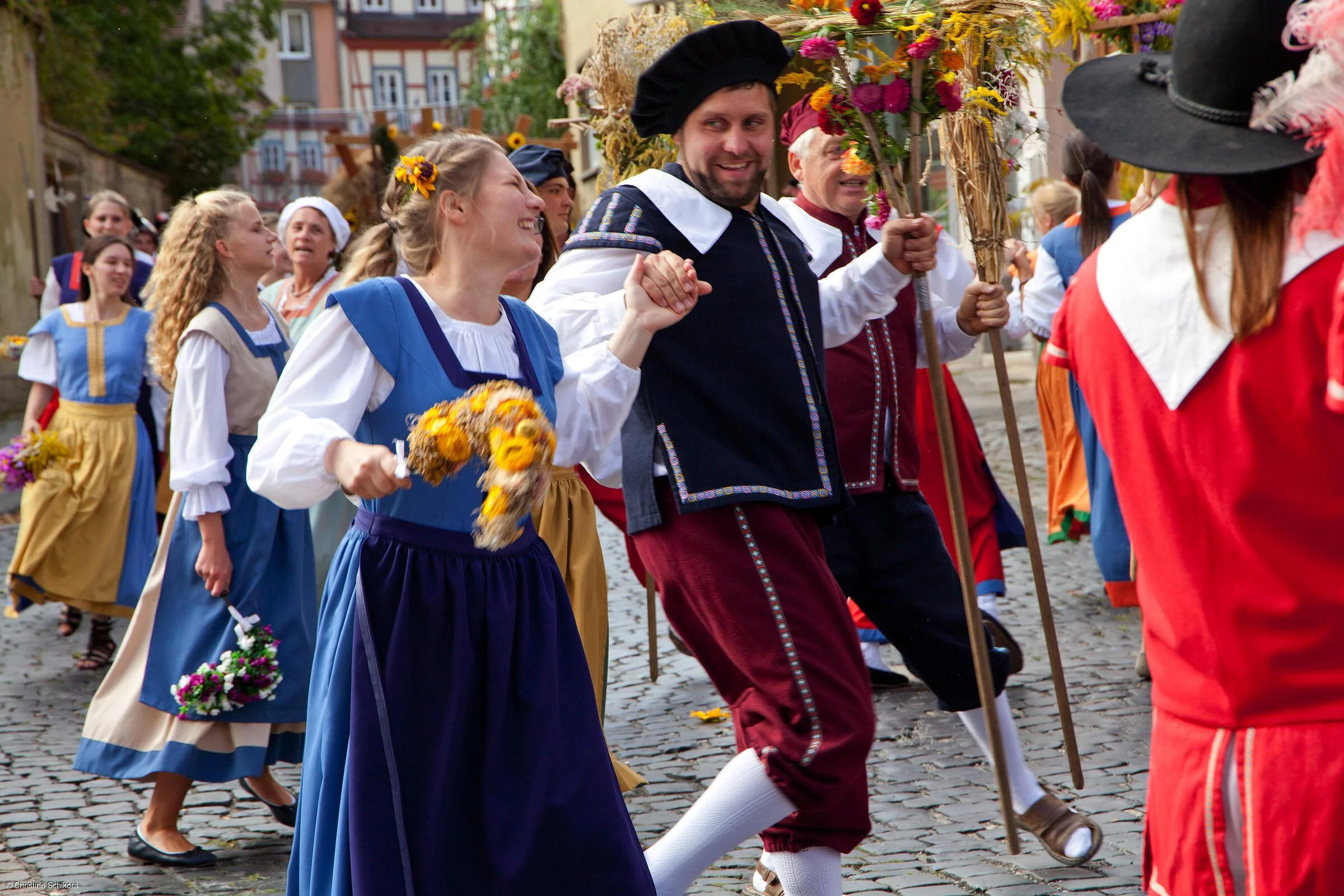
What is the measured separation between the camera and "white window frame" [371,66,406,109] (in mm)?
73312

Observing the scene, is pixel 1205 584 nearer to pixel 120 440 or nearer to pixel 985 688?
pixel 985 688

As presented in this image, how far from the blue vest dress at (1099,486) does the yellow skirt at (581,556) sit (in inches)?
93.9

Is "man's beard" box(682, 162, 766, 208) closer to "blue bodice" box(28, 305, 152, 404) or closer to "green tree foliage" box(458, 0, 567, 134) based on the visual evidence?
"blue bodice" box(28, 305, 152, 404)

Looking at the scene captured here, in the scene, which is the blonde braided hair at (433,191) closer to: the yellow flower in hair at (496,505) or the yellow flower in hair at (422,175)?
the yellow flower in hair at (422,175)

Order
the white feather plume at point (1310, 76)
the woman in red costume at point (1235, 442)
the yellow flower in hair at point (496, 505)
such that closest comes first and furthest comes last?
the white feather plume at point (1310, 76), the woman in red costume at point (1235, 442), the yellow flower in hair at point (496, 505)

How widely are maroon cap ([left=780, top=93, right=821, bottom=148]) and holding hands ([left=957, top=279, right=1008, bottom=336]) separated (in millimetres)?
810

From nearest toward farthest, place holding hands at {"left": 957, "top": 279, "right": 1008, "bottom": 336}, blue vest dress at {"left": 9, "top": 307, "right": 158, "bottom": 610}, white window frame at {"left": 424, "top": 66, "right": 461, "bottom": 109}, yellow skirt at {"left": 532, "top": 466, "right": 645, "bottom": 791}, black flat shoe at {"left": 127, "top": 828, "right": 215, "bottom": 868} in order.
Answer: holding hands at {"left": 957, "top": 279, "right": 1008, "bottom": 336}, black flat shoe at {"left": 127, "top": 828, "right": 215, "bottom": 868}, yellow skirt at {"left": 532, "top": 466, "right": 645, "bottom": 791}, blue vest dress at {"left": 9, "top": 307, "right": 158, "bottom": 610}, white window frame at {"left": 424, "top": 66, "right": 461, "bottom": 109}

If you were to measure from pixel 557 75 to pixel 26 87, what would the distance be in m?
8.16

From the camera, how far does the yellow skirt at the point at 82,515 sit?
7348 mm

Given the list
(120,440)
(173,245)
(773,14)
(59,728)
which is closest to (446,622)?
(773,14)

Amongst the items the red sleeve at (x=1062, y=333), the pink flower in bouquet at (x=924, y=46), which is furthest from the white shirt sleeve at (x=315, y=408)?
the pink flower in bouquet at (x=924, y=46)

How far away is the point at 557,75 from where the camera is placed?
2423cm

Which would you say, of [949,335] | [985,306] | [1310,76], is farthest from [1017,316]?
[1310,76]

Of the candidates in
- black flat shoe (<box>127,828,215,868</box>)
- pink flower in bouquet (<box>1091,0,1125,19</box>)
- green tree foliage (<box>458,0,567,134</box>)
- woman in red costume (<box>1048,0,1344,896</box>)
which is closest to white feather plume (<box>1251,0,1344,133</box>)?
woman in red costume (<box>1048,0,1344,896</box>)
